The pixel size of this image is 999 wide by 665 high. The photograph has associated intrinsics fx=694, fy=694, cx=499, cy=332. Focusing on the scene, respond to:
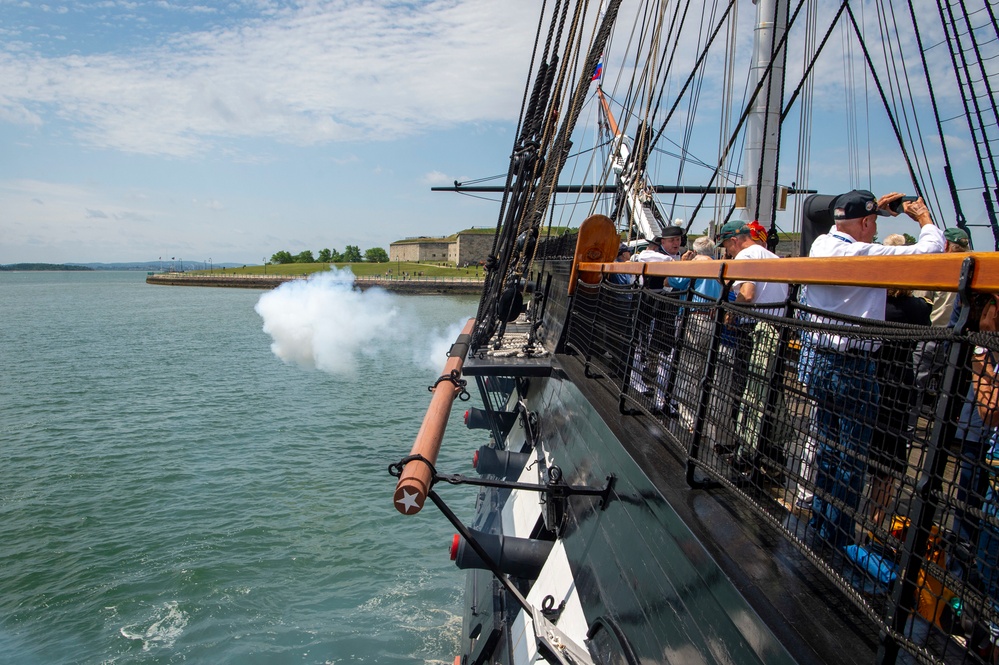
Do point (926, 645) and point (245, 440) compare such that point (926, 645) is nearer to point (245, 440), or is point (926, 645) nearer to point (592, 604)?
point (592, 604)

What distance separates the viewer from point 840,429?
7.95ft

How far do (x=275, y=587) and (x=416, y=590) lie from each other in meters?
2.02

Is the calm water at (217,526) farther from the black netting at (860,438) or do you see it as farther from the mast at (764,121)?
the mast at (764,121)

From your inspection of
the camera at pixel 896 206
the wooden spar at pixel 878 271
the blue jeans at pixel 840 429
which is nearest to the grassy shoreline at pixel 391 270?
the camera at pixel 896 206

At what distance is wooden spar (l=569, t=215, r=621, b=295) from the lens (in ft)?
21.3

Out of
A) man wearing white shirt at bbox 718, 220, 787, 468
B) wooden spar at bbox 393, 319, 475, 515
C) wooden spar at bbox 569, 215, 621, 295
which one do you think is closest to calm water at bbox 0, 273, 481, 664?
wooden spar at bbox 393, 319, 475, 515

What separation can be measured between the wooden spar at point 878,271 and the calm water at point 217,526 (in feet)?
23.8

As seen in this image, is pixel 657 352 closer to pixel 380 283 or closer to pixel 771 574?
pixel 771 574

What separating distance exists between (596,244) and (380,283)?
91654mm

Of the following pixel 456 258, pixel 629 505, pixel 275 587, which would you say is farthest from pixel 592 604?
pixel 456 258

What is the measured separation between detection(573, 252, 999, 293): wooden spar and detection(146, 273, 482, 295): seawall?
81.1 meters

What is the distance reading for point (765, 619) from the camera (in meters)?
2.14

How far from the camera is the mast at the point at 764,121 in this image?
8352 millimetres

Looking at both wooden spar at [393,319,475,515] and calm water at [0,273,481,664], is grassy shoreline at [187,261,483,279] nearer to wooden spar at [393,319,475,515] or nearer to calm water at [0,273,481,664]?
calm water at [0,273,481,664]
